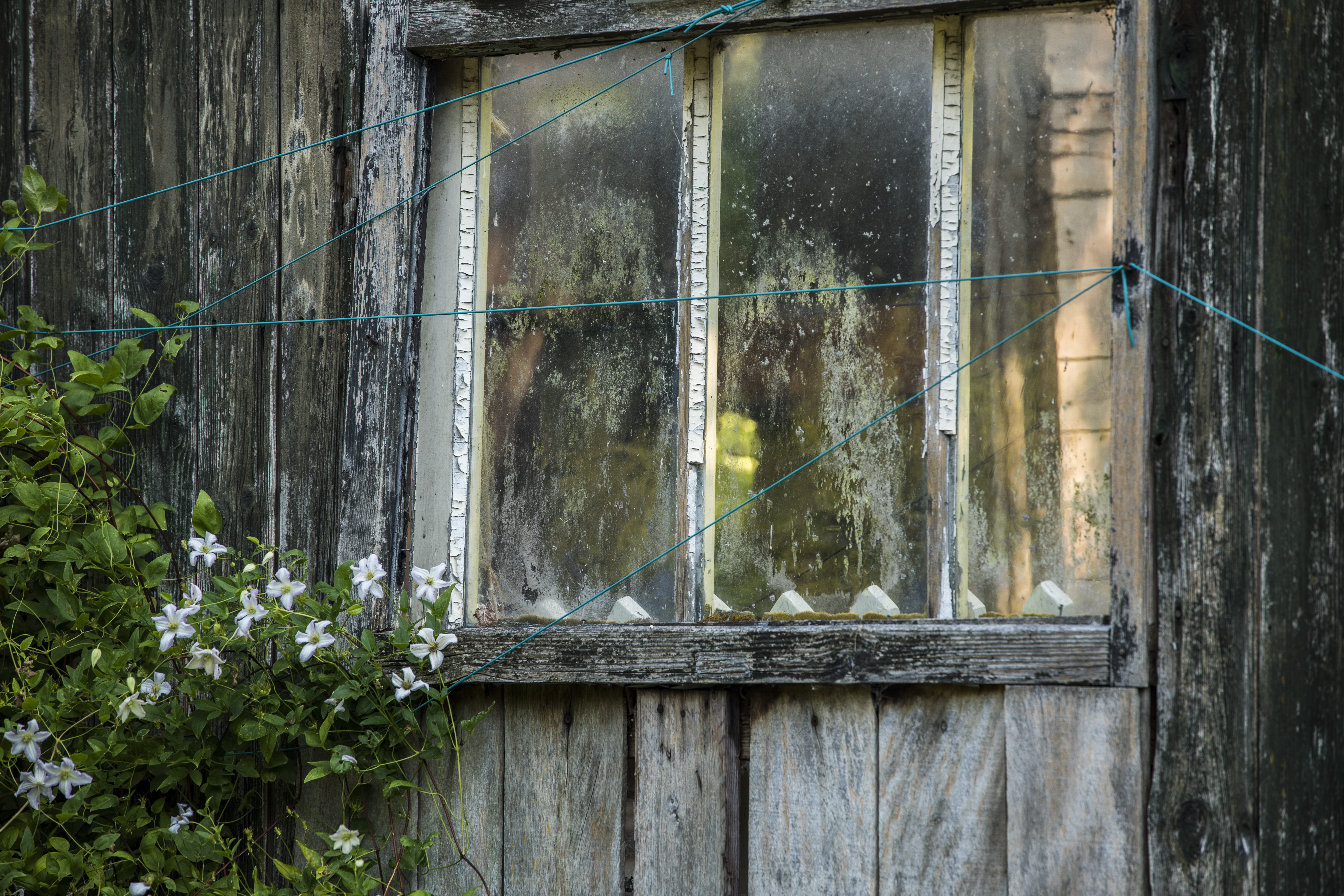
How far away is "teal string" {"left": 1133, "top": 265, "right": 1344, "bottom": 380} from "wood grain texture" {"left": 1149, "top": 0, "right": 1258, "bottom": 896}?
0.04 feet

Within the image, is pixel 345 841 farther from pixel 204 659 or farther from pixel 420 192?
pixel 420 192

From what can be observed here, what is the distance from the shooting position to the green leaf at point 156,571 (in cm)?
202

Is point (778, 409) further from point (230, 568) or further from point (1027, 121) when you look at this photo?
point (230, 568)

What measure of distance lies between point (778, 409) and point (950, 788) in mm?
694

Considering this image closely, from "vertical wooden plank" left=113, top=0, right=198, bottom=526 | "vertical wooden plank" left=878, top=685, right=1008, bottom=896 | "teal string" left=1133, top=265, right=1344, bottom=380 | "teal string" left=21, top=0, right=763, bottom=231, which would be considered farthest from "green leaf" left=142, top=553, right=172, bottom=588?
"teal string" left=1133, top=265, right=1344, bottom=380

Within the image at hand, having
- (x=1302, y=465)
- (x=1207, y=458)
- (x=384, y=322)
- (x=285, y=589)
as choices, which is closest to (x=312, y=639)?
(x=285, y=589)

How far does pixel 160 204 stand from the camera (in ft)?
7.48

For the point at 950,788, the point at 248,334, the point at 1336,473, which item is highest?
the point at 248,334

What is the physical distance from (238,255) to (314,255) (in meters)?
0.18

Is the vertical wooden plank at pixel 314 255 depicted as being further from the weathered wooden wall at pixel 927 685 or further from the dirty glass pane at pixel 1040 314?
the dirty glass pane at pixel 1040 314

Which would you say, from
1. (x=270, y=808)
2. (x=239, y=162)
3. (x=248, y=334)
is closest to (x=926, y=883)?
(x=270, y=808)

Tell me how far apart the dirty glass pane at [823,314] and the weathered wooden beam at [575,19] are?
6cm

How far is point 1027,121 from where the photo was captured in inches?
73.7

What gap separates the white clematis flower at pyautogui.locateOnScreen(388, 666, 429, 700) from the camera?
184 centimetres
